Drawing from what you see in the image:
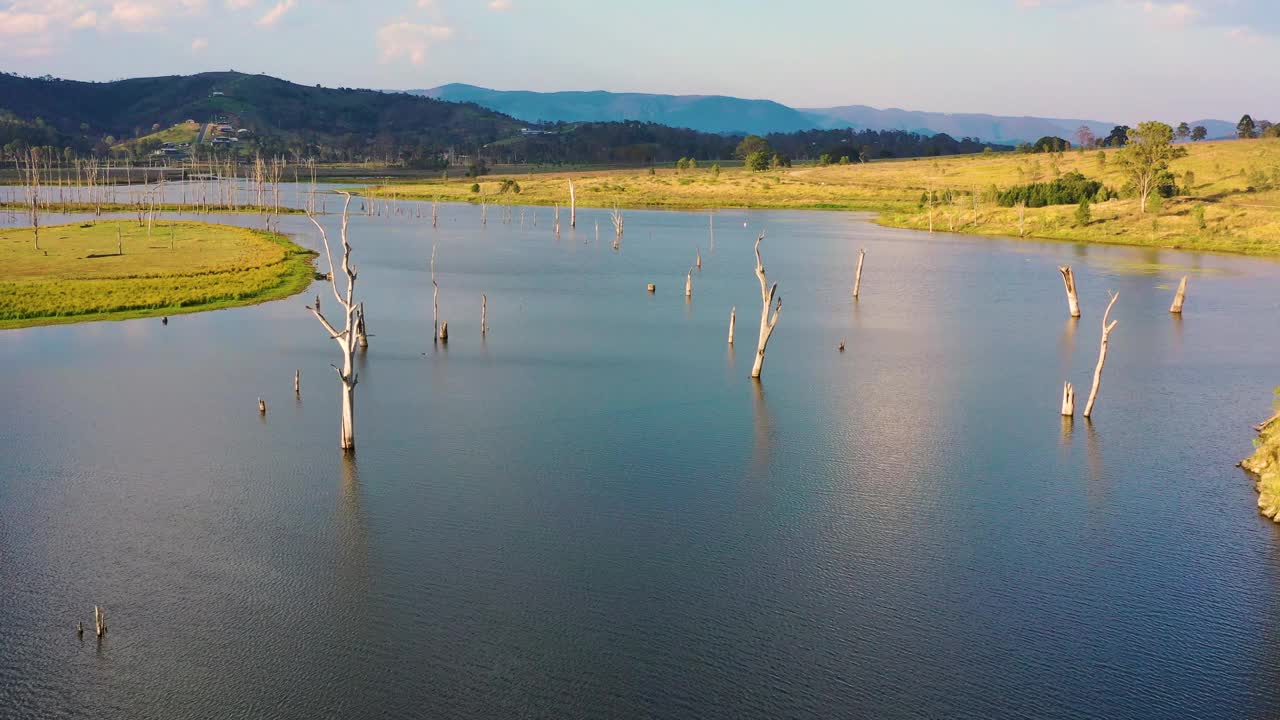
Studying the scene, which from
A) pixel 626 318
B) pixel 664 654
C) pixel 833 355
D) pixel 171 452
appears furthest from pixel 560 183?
pixel 664 654

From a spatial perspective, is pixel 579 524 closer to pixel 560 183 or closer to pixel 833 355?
pixel 833 355

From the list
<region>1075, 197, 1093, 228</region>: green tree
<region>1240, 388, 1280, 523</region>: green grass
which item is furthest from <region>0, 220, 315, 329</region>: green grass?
<region>1075, 197, 1093, 228</region>: green tree

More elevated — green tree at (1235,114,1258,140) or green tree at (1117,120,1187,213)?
green tree at (1235,114,1258,140)

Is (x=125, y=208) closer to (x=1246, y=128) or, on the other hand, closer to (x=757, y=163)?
(x=757, y=163)

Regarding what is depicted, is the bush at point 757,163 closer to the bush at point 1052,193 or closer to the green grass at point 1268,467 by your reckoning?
the bush at point 1052,193

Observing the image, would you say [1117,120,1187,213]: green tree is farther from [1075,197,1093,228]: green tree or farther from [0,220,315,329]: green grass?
[0,220,315,329]: green grass

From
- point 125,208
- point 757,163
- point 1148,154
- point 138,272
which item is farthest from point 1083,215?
point 125,208

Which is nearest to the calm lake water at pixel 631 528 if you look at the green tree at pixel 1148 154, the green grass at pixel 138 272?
the green grass at pixel 138 272
